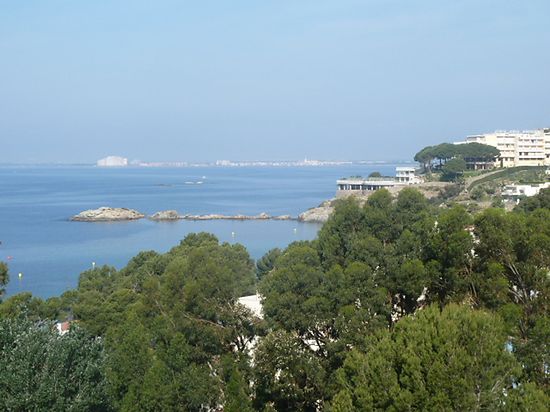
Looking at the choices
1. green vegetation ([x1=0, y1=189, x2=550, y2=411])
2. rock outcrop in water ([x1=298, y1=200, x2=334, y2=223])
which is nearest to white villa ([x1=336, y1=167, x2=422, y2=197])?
rock outcrop in water ([x1=298, y1=200, x2=334, y2=223])

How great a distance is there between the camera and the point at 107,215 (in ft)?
168

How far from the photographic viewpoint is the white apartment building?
50.1 metres

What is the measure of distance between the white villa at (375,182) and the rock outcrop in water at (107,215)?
18.4 m

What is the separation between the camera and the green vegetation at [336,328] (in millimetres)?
6152

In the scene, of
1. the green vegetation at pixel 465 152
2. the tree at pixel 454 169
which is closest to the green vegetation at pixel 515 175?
the tree at pixel 454 169

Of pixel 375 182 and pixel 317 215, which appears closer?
pixel 317 215

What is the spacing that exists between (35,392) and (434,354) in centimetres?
442

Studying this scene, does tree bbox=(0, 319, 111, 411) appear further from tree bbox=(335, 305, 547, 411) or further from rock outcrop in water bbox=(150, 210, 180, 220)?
rock outcrop in water bbox=(150, 210, 180, 220)

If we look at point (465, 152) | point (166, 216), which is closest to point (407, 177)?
point (465, 152)

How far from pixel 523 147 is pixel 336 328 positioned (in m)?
→ 47.6

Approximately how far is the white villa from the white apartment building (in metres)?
7.08

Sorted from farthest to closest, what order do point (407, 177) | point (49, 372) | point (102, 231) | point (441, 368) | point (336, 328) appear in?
point (407, 177)
point (102, 231)
point (336, 328)
point (49, 372)
point (441, 368)

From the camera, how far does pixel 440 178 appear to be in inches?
1912

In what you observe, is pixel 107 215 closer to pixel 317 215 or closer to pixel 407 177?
pixel 317 215
